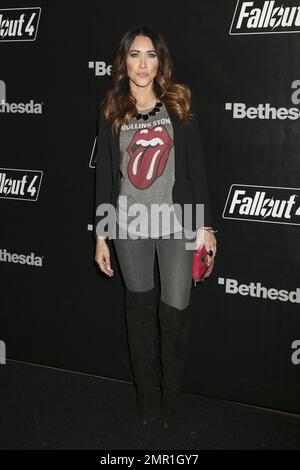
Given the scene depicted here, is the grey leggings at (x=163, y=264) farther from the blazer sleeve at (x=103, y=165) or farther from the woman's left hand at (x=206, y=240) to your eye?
the blazer sleeve at (x=103, y=165)

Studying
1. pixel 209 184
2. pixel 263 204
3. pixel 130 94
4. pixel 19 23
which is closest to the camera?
pixel 130 94

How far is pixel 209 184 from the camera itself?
9.62 feet

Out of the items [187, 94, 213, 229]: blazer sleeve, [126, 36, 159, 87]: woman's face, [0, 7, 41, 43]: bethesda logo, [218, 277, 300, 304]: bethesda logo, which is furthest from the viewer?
[0, 7, 41, 43]: bethesda logo

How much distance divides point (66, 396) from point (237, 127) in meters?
1.57

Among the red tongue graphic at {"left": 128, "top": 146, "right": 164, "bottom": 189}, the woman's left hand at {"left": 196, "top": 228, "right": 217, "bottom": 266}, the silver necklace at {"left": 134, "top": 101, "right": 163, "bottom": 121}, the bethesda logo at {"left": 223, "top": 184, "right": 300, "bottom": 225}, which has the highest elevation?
the silver necklace at {"left": 134, "top": 101, "right": 163, "bottom": 121}

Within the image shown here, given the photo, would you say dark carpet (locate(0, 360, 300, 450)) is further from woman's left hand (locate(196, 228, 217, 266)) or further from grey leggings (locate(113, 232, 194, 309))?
woman's left hand (locate(196, 228, 217, 266))

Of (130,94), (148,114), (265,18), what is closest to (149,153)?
(148,114)

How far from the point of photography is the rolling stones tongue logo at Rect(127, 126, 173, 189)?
2.52 meters

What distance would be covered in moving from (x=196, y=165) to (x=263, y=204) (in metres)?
0.42

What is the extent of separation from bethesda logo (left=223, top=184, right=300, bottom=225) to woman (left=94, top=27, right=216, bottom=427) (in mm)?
285

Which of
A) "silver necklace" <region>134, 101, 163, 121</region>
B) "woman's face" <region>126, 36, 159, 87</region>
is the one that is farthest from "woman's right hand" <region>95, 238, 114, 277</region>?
"woman's face" <region>126, 36, 159, 87</region>

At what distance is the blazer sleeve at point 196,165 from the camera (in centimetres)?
258

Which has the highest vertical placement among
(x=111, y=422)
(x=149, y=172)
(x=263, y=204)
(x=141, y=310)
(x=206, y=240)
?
(x=149, y=172)

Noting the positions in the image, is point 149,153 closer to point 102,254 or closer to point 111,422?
point 102,254
